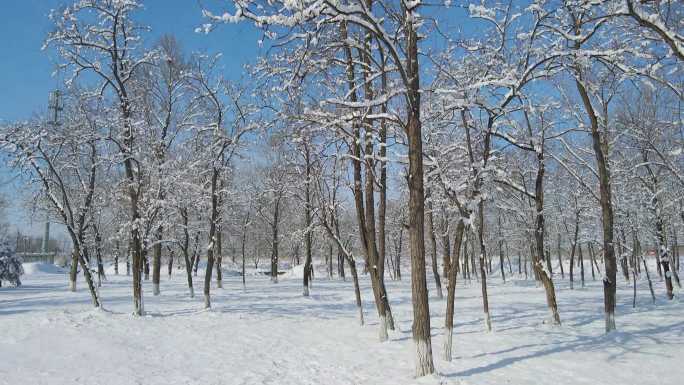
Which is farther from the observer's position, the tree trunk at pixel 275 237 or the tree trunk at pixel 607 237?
the tree trunk at pixel 275 237

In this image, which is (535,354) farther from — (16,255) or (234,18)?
(16,255)

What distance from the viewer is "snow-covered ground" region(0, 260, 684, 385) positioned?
8.66 metres

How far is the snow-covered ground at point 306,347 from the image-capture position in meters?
8.66

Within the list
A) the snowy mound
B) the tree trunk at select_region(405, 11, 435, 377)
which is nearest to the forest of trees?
the tree trunk at select_region(405, 11, 435, 377)

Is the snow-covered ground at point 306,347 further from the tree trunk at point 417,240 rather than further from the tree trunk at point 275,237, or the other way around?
the tree trunk at point 275,237

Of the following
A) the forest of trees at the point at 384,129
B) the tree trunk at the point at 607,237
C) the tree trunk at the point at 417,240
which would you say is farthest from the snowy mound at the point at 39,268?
the tree trunk at the point at 607,237

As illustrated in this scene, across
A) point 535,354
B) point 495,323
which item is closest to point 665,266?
point 495,323

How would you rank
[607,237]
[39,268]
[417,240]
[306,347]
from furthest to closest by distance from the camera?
[39,268] → [607,237] → [306,347] → [417,240]

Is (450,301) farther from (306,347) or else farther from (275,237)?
A: (275,237)

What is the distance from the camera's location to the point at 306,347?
38.6 ft

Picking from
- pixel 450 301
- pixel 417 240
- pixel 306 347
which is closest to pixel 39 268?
pixel 306 347

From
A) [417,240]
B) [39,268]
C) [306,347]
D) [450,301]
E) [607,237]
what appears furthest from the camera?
[39,268]

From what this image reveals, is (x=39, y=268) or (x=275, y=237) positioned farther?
(x=39, y=268)

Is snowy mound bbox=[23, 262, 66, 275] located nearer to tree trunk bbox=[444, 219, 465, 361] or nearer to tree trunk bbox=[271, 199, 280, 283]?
tree trunk bbox=[271, 199, 280, 283]
